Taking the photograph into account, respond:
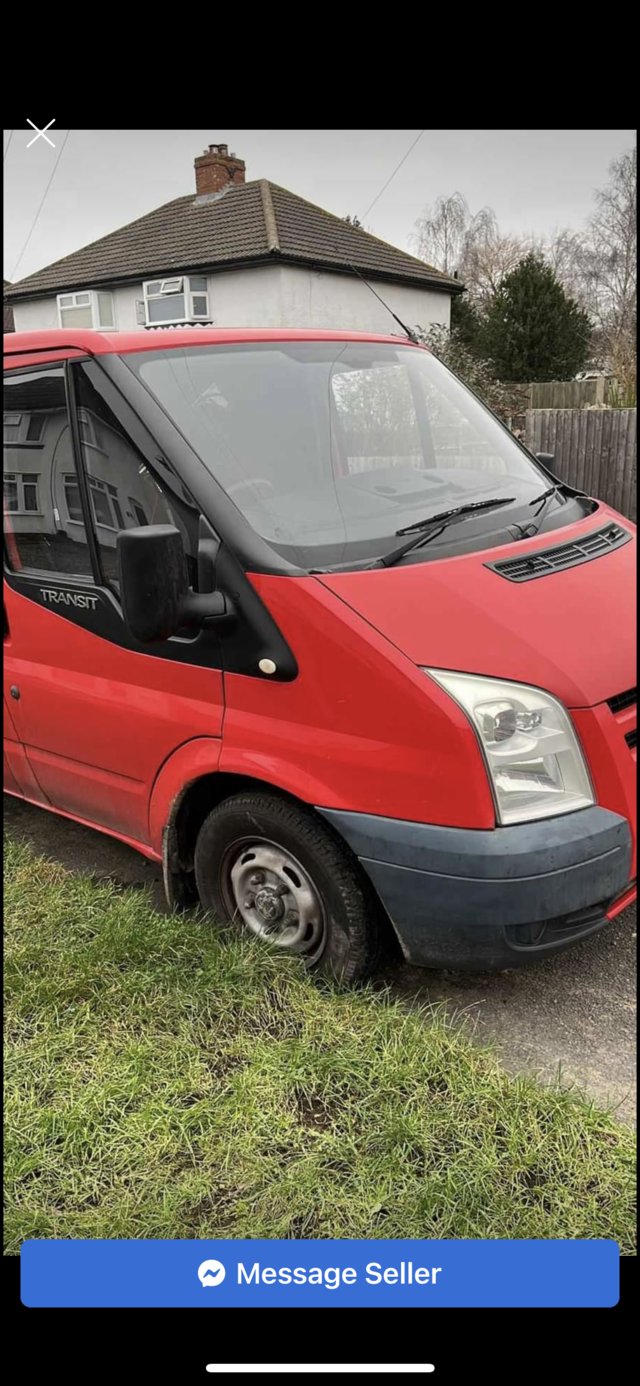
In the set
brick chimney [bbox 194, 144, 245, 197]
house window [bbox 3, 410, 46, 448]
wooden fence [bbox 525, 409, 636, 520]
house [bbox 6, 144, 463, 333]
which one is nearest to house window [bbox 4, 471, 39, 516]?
house window [bbox 3, 410, 46, 448]

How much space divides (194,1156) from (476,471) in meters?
2.46

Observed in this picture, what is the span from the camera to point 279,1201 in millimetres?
2162

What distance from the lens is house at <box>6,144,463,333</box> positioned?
14386 millimetres

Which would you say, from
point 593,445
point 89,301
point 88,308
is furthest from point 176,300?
point 593,445

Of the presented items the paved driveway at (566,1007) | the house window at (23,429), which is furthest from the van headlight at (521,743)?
Result: the house window at (23,429)

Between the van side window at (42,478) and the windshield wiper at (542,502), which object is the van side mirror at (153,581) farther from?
the windshield wiper at (542,502)

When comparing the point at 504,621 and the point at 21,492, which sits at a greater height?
the point at 21,492

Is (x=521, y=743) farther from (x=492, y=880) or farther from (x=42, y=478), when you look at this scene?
(x=42, y=478)

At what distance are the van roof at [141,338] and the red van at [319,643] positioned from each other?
0.01 m

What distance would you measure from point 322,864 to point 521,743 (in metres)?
0.70

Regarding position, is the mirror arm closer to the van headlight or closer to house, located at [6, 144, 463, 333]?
the van headlight

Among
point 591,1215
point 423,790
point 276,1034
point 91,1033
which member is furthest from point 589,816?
point 91,1033

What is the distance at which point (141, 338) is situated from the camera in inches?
122

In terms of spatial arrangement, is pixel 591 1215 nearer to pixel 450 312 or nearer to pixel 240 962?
pixel 240 962
